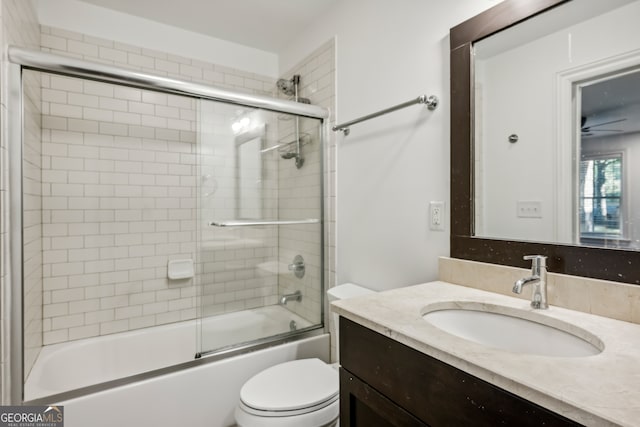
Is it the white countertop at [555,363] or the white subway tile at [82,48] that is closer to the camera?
the white countertop at [555,363]

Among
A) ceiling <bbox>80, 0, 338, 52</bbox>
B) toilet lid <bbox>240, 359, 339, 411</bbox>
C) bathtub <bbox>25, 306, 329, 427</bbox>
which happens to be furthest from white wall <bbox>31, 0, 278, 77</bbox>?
toilet lid <bbox>240, 359, 339, 411</bbox>

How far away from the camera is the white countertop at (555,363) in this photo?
500 millimetres

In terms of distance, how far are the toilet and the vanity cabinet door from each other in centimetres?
31

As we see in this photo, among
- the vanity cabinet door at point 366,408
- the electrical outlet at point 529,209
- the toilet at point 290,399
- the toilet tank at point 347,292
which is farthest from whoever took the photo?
the toilet tank at point 347,292

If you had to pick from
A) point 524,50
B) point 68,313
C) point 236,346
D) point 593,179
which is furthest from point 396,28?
point 68,313

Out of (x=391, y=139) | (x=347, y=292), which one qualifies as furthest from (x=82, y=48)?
(x=347, y=292)

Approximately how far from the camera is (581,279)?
93 centimetres

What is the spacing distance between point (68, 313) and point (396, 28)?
2.52 metres

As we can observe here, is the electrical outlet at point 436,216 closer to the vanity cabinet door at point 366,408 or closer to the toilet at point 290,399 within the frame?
the vanity cabinet door at point 366,408

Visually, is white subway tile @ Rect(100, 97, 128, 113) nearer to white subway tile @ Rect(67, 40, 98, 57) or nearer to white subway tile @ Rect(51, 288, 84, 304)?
Result: white subway tile @ Rect(67, 40, 98, 57)

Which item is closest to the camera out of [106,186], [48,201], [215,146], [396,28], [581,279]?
[581,279]

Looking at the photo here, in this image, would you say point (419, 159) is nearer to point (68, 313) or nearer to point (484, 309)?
point (484, 309)

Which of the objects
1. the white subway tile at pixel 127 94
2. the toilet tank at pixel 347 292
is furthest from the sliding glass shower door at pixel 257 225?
the white subway tile at pixel 127 94

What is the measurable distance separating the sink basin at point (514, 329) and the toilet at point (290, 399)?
63cm
